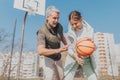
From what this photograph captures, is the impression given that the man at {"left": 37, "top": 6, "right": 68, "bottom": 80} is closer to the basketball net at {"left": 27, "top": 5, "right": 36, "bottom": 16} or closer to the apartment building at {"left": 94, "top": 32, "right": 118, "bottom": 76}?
the basketball net at {"left": 27, "top": 5, "right": 36, "bottom": 16}

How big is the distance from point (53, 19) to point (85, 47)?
81cm

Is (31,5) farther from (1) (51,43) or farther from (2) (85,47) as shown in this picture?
(2) (85,47)

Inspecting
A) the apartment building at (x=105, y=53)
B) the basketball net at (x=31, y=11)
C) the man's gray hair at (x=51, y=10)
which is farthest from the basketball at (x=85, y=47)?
the apartment building at (x=105, y=53)

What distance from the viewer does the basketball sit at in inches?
188

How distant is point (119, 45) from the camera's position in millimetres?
114125

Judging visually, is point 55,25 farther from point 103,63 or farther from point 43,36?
point 103,63

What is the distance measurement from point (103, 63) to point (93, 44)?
103984 mm

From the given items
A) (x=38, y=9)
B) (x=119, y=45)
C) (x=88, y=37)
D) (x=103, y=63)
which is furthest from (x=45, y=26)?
(x=119, y=45)

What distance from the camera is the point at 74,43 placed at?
5.04m

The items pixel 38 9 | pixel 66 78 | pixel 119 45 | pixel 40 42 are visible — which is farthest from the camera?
pixel 119 45

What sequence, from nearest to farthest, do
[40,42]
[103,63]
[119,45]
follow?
[40,42]
[103,63]
[119,45]

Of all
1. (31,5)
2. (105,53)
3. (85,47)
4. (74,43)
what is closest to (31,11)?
(31,5)

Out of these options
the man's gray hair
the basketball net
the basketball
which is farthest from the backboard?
the basketball

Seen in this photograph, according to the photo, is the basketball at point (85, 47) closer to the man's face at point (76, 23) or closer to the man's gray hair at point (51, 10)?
the man's face at point (76, 23)
